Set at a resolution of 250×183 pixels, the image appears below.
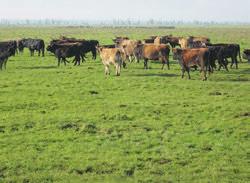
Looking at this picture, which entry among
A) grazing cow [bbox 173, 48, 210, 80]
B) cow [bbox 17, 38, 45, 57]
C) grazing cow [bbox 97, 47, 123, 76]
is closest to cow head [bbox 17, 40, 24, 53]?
cow [bbox 17, 38, 45, 57]

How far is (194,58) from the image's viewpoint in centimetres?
2066

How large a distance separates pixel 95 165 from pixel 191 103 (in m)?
6.61

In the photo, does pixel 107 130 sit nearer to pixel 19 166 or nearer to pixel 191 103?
pixel 19 166

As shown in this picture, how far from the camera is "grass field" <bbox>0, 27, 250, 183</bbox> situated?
8695mm

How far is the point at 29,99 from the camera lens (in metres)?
15.5

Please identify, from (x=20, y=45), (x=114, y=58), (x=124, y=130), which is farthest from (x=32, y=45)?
(x=124, y=130)

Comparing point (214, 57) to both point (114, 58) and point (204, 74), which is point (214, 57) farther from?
point (114, 58)

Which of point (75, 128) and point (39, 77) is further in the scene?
point (39, 77)

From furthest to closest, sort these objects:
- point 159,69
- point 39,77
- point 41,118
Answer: point 159,69, point 39,77, point 41,118

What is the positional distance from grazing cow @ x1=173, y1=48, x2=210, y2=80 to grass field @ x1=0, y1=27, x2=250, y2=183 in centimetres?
89

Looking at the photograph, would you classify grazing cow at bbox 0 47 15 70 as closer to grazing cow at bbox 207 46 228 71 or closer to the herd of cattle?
the herd of cattle

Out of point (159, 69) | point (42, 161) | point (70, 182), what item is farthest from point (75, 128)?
point (159, 69)

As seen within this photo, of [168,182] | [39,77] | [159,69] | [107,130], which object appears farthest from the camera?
[159,69]

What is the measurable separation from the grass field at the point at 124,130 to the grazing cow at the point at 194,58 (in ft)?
2.92
